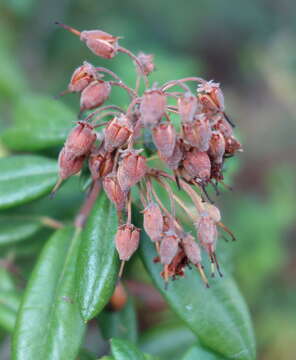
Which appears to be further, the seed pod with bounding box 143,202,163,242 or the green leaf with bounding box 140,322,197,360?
the green leaf with bounding box 140,322,197,360

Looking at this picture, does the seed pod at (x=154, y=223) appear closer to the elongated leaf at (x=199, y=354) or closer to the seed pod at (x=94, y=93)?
the seed pod at (x=94, y=93)

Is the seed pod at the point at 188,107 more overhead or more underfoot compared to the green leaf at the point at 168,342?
more overhead

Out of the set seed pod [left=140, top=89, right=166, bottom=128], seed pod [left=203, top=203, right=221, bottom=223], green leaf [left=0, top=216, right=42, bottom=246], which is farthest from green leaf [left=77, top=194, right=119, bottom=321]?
green leaf [left=0, top=216, right=42, bottom=246]

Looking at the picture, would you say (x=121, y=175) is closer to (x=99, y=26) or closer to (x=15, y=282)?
(x=15, y=282)

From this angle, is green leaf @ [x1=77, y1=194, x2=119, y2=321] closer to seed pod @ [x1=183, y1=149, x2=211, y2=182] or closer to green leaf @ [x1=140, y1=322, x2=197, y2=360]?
seed pod @ [x1=183, y1=149, x2=211, y2=182]

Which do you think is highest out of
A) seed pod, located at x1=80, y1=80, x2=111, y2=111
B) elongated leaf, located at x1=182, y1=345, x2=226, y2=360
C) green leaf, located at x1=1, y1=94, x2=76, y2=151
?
seed pod, located at x1=80, y1=80, x2=111, y2=111

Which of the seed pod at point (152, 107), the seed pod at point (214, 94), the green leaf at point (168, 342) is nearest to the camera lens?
the seed pod at point (152, 107)

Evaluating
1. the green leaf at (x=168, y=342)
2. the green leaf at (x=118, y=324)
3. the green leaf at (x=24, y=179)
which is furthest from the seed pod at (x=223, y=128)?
the green leaf at (x=168, y=342)
